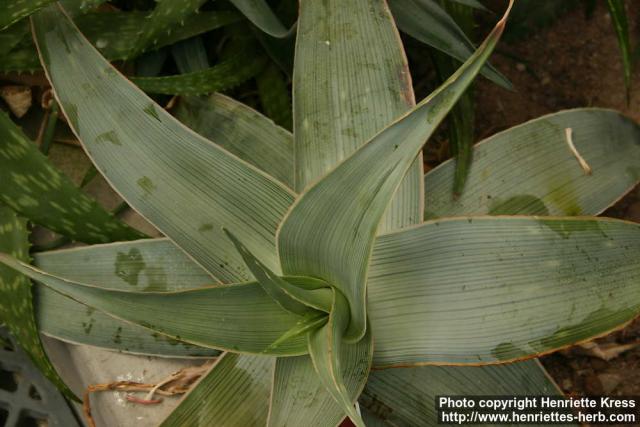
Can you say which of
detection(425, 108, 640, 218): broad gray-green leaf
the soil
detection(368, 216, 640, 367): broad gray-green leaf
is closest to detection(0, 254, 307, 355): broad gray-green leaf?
detection(368, 216, 640, 367): broad gray-green leaf

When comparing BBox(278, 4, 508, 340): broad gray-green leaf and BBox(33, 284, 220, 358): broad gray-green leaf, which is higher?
BBox(278, 4, 508, 340): broad gray-green leaf

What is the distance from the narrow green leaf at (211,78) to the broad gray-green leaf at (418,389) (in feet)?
1.28

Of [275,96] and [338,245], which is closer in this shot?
[338,245]

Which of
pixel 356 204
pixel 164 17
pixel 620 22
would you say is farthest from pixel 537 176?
pixel 164 17

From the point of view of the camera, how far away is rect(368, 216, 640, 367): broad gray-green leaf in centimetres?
56

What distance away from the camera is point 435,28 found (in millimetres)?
745

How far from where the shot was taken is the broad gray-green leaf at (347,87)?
65 cm

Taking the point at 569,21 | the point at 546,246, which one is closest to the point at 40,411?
the point at 546,246

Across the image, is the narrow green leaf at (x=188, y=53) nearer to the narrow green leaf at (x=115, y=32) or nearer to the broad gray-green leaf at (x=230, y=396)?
the narrow green leaf at (x=115, y=32)

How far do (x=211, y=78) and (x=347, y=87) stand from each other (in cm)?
21

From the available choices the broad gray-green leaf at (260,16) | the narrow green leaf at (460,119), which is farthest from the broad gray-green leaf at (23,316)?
the narrow green leaf at (460,119)

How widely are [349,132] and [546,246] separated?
0.22m

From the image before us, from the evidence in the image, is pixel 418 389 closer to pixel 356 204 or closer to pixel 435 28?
pixel 356 204

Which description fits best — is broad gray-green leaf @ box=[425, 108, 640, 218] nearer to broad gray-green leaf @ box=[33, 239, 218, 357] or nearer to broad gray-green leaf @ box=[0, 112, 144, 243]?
broad gray-green leaf @ box=[33, 239, 218, 357]
